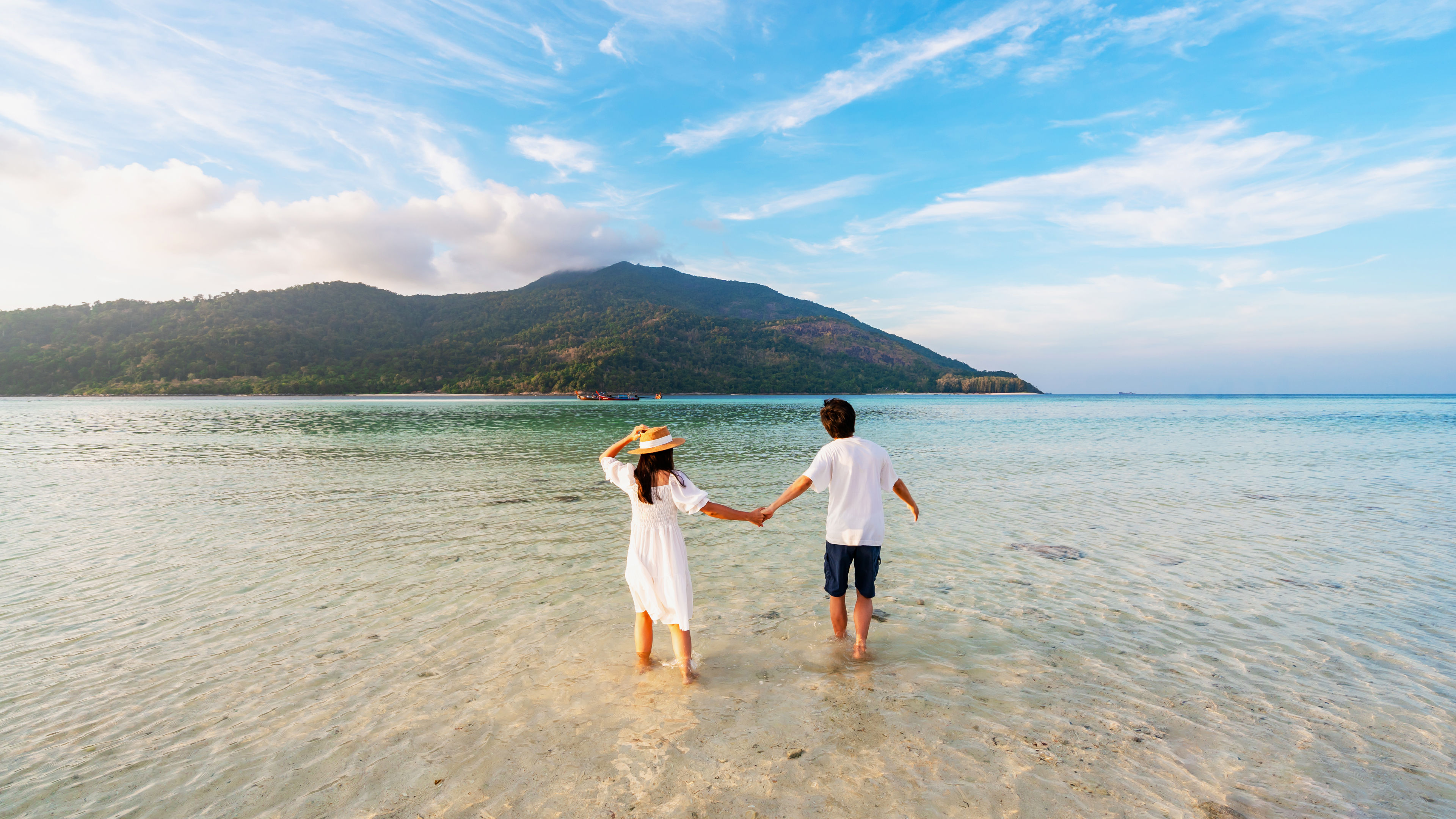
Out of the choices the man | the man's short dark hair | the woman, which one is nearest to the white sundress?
the woman

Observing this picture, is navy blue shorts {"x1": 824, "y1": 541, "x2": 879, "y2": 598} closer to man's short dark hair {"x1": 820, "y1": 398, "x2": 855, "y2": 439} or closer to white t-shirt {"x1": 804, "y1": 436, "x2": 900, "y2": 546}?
white t-shirt {"x1": 804, "y1": 436, "x2": 900, "y2": 546}

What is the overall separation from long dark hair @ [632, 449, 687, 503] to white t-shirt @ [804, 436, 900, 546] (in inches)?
62.9

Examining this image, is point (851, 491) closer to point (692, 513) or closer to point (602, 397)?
point (692, 513)

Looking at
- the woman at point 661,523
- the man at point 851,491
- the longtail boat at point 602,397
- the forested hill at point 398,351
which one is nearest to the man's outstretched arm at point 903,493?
the man at point 851,491

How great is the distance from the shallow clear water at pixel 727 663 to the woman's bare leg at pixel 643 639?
35 cm

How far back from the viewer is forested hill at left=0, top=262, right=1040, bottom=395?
458 feet

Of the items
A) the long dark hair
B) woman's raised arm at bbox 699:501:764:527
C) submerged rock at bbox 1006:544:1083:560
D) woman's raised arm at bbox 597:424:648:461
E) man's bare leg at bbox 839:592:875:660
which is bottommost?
submerged rock at bbox 1006:544:1083:560

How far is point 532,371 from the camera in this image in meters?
150

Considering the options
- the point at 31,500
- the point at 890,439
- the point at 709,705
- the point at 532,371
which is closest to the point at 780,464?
the point at 890,439

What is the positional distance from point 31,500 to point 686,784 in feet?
75.1

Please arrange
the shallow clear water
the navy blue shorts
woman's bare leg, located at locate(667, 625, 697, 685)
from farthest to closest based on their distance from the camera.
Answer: the navy blue shorts, woman's bare leg, located at locate(667, 625, 697, 685), the shallow clear water

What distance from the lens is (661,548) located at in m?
6.00

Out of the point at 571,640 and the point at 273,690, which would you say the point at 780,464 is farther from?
the point at 273,690

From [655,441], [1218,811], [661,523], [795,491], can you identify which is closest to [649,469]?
[655,441]
